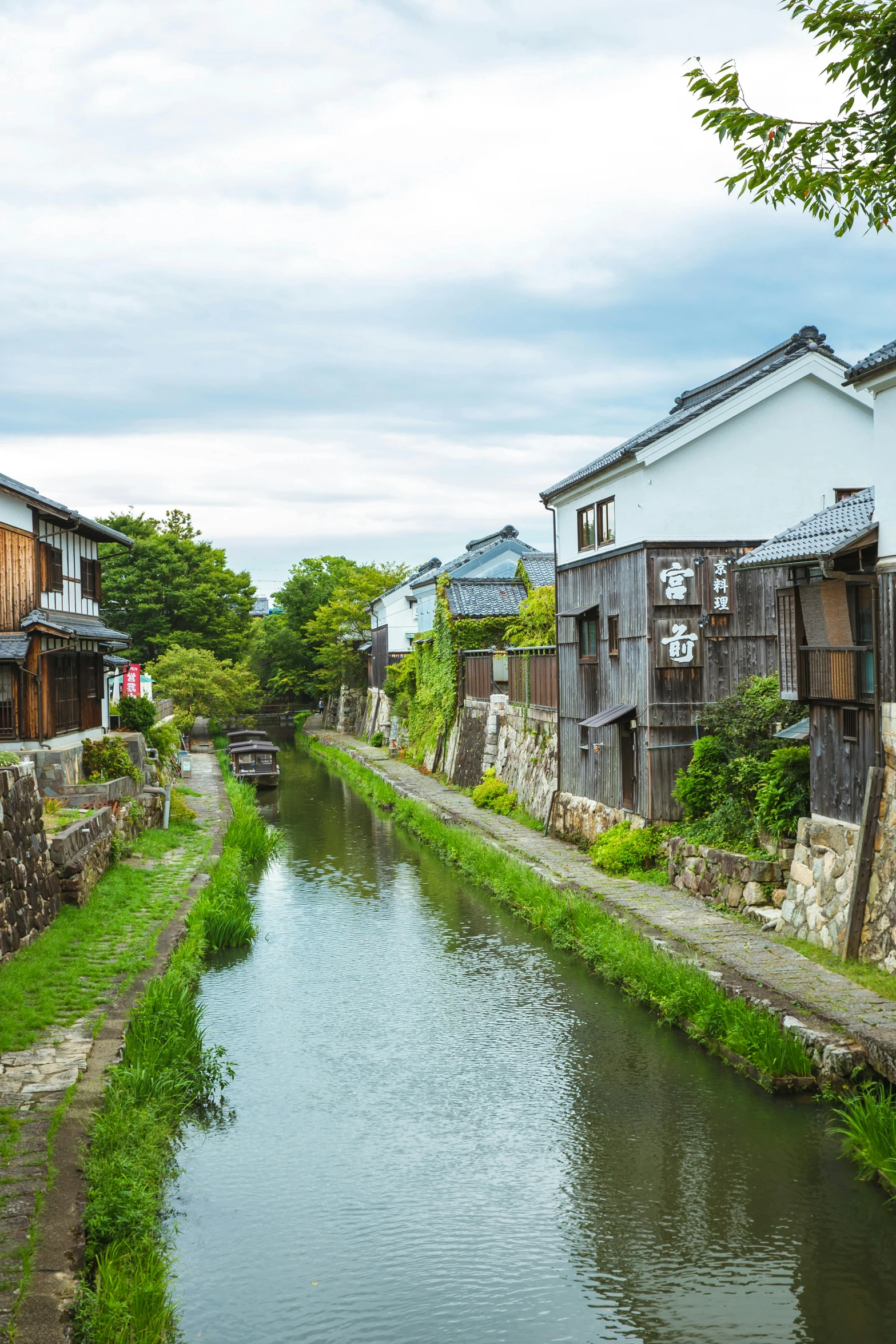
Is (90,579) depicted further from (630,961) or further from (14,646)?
(630,961)

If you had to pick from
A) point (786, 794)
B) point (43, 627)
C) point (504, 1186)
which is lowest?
point (504, 1186)

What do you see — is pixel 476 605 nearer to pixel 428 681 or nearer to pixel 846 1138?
pixel 428 681

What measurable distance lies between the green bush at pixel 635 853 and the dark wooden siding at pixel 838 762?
4.79m

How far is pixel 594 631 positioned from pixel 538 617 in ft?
36.2

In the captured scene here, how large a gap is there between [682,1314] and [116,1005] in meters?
7.00

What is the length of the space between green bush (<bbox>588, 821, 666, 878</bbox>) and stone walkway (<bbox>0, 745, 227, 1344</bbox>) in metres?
9.06

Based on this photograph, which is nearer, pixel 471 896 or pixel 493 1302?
pixel 493 1302

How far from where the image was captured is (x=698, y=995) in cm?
1226

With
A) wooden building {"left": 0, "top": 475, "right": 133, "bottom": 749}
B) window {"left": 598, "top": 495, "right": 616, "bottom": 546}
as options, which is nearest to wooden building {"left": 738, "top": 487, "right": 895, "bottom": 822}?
window {"left": 598, "top": 495, "right": 616, "bottom": 546}

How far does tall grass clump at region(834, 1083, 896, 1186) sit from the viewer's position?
871 cm

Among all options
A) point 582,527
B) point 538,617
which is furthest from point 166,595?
point 582,527

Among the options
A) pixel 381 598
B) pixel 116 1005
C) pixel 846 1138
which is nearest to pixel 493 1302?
pixel 846 1138

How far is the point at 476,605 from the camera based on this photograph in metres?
36.7

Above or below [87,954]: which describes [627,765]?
above
